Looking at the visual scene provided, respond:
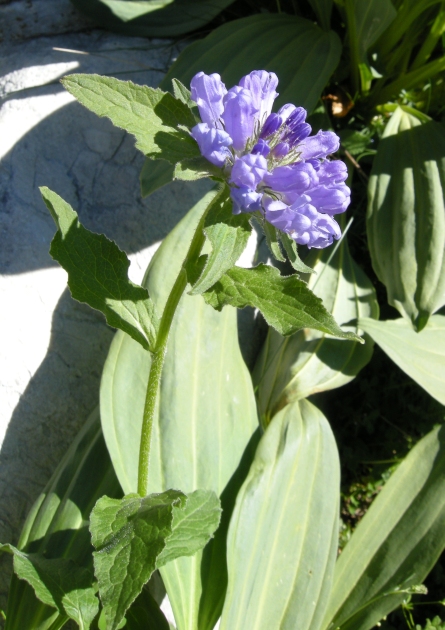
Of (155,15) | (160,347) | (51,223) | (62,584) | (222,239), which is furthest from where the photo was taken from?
(155,15)

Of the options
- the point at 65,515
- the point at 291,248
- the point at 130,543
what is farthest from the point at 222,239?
the point at 65,515

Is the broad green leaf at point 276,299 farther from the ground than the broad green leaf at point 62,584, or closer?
farther from the ground

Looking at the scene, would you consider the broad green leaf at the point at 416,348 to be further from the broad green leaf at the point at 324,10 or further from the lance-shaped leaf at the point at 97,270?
the broad green leaf at the point at 324,10

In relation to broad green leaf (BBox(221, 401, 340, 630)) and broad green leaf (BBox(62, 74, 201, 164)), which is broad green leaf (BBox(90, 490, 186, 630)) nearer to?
broad green leaf (BBox(221, 401, 340, 630))

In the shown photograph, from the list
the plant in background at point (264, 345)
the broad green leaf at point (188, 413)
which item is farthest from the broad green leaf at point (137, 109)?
the broad green leaf at point (188, 413)

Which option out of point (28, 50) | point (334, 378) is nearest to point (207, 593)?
point (334, 378)

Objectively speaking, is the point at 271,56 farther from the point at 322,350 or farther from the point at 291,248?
the point at 291,248

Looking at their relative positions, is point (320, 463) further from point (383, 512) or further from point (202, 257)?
point (202, 257)
